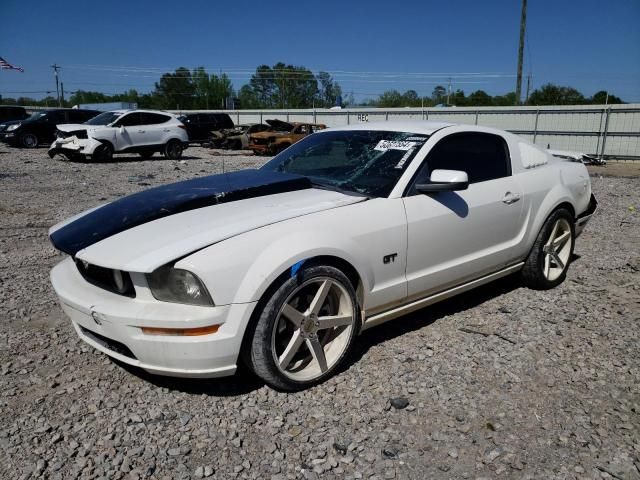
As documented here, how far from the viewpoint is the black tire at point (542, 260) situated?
4.27 meters

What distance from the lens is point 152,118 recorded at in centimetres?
1572

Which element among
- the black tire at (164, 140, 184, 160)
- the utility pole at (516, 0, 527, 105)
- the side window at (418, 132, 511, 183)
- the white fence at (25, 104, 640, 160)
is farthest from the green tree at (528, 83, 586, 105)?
the side window at (418, 132, 511, 183)

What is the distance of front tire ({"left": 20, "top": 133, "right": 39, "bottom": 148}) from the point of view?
18719 millimetres

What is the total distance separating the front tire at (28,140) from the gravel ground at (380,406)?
1736cm

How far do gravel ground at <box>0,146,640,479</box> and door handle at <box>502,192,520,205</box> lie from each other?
91 centimetres

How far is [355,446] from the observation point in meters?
2.44

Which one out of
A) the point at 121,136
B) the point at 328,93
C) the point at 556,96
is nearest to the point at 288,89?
the point at 328,93

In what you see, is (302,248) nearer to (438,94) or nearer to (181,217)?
(181,217)

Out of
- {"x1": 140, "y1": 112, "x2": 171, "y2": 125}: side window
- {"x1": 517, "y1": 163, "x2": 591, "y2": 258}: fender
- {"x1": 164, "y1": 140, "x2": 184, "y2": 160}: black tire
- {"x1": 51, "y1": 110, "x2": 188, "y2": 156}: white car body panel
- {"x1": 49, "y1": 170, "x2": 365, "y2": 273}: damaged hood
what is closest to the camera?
{"x1": 49, "y1": 170, "x2": 365, "y2": 273}: damaged hood

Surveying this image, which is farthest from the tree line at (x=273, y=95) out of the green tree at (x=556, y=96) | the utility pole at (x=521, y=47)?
the utility pole at (x=521, y=47)

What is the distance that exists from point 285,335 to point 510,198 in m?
2.13

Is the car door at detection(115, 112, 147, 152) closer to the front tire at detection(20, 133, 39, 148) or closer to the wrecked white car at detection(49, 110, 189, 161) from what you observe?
the wrecked white car at detection(49, 110, 189, 161)

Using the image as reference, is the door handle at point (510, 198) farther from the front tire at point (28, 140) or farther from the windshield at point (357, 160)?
the front tire at point (28, 140)

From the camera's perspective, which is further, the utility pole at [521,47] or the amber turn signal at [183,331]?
the utility pole at [521,47]
